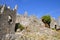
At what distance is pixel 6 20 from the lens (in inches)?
1934

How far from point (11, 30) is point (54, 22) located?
15.0 metres

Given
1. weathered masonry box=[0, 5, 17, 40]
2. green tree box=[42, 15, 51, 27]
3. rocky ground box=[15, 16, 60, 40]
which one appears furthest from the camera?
weathered masonry box=[0, 5, 17, 40]

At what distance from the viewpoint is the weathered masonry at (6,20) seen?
47469mm

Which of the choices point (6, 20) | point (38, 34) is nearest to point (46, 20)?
point (6, 20)

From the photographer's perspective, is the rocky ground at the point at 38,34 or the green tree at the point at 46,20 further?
the green tree at the point at 46,20

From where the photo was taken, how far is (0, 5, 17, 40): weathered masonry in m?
47.5

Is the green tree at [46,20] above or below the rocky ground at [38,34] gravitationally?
above

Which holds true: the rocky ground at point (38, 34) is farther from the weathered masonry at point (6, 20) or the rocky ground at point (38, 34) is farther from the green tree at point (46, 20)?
the weathered masonry at point (6, 20)

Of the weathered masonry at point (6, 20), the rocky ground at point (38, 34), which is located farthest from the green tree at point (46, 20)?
the rocky ground at point (38, 34)

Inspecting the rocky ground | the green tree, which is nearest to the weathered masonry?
the green tree

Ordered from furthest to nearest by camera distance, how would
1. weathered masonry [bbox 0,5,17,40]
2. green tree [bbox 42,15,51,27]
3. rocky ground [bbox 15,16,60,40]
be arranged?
weathered masonry [bbox 0,5,17,40] < green tree [bbox 42,15,51,27] < rocky ground [bbox 15,16,60,40]

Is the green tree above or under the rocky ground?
above

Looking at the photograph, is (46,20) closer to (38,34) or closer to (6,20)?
(6,20)

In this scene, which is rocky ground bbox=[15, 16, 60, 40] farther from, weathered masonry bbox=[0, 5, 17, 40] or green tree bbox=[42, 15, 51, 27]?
weathered masonry bbox=[0, 5, 17, 40]
